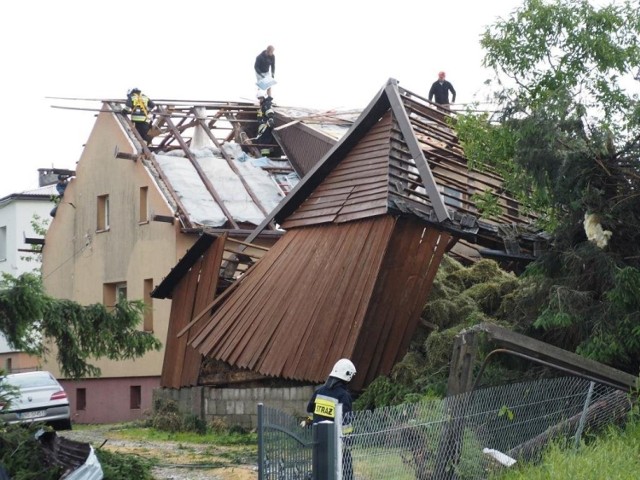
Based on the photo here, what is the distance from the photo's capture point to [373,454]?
9297 millimetres

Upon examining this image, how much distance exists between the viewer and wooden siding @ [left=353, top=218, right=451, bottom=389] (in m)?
18.6

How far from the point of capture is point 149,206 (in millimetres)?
30312

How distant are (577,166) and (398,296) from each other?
17.1ft

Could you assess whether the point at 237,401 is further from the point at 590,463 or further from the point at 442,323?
the point at 590,463

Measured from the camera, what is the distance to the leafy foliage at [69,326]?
13.7 meters

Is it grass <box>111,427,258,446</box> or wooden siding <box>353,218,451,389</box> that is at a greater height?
wooden siding <box>353,218,451,389</box>

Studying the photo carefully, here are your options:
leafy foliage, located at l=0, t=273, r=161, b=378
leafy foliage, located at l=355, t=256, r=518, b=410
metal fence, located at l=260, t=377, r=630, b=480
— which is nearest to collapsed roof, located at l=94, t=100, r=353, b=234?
leafy foliage, located at l=355, t=256, r=518, b=410

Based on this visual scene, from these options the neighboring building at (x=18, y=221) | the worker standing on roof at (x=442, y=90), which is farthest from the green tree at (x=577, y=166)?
the neighboring building at (x=18, y=221)

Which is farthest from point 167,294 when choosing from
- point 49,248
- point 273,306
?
point 49,248

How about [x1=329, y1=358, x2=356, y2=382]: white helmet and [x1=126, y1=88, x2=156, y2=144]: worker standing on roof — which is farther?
[x1=126, y1=88, x2=156, y2=144]: worker standing on roof

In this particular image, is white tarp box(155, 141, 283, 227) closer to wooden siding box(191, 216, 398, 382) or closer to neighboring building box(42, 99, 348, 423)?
neighboring building box(42, 99, 348, 423)

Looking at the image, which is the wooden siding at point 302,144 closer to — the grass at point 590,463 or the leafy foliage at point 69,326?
the leafy foliage at point 69,326

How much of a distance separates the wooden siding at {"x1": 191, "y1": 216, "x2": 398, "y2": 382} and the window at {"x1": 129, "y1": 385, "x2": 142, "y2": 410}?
9688mm

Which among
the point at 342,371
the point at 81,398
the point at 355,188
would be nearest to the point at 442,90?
the point at 355,188
